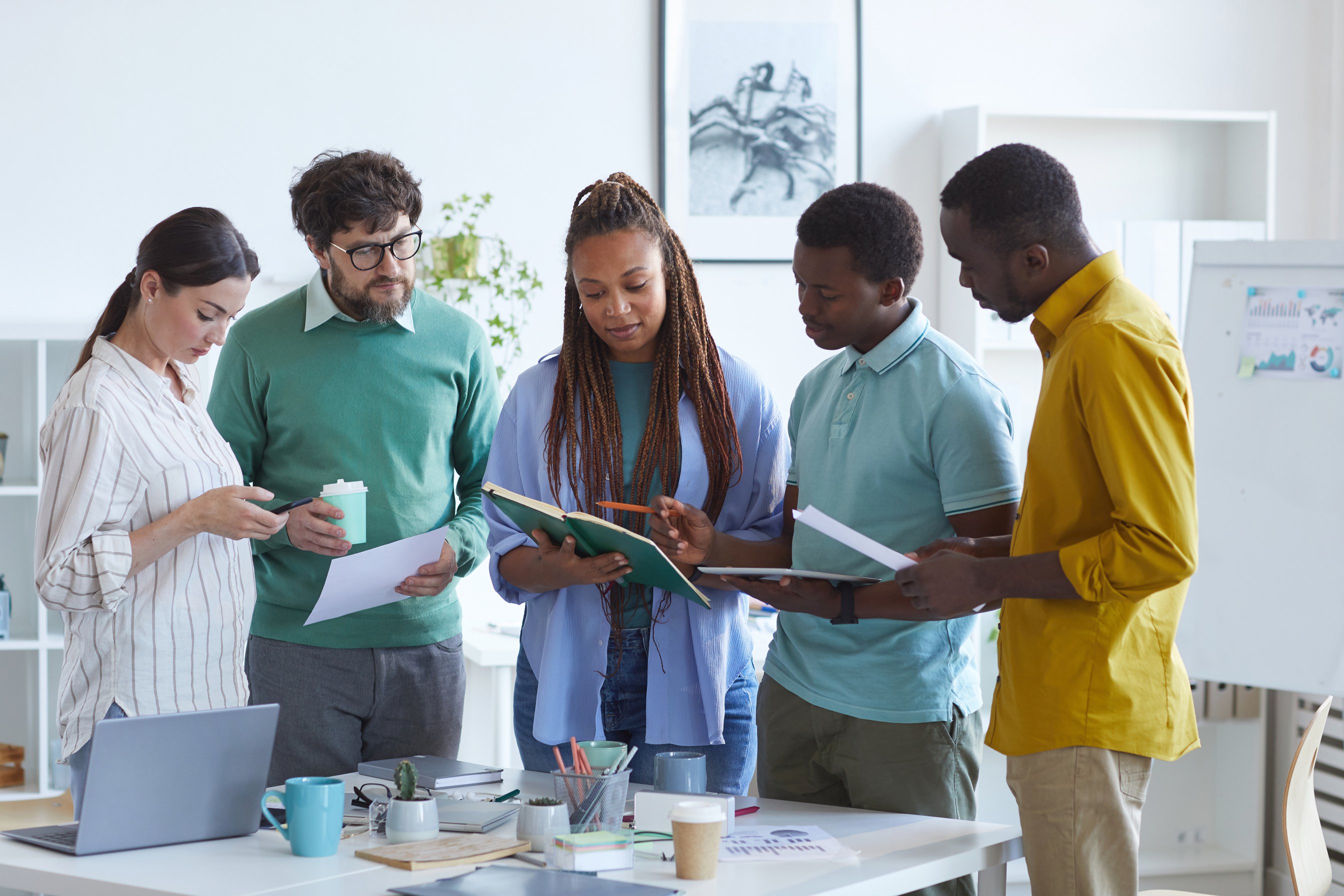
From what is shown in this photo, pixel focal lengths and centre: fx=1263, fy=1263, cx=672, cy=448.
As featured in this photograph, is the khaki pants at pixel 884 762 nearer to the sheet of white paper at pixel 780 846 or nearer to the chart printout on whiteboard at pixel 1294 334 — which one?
the sheet of white paper at pixel 780 846

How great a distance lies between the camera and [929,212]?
4.20 metres

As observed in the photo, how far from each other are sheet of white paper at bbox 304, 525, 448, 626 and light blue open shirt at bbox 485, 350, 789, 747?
123 millimetres

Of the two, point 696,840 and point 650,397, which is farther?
point 650,397

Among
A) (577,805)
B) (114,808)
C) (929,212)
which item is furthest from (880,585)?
(929,212)

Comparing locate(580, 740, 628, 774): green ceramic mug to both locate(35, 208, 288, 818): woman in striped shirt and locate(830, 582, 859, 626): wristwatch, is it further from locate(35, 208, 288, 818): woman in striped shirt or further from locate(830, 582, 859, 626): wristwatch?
locate(35, 208, 288, 818): woman in striped shirt

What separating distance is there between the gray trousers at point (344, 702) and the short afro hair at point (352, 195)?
0.75 m

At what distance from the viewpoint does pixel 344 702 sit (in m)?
2.26

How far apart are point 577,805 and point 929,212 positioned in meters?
3.00

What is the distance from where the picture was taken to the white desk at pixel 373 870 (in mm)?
1456

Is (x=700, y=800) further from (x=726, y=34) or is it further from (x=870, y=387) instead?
(x=726, y=34)

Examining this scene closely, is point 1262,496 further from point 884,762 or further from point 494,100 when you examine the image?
point 494,100

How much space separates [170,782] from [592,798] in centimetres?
53

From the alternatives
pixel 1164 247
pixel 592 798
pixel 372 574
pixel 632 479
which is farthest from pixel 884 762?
pixel 1164 247

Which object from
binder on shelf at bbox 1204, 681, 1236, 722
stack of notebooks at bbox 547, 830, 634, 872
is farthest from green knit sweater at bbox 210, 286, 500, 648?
binder on shelf at bbox 1204, 681, 1236, 722
